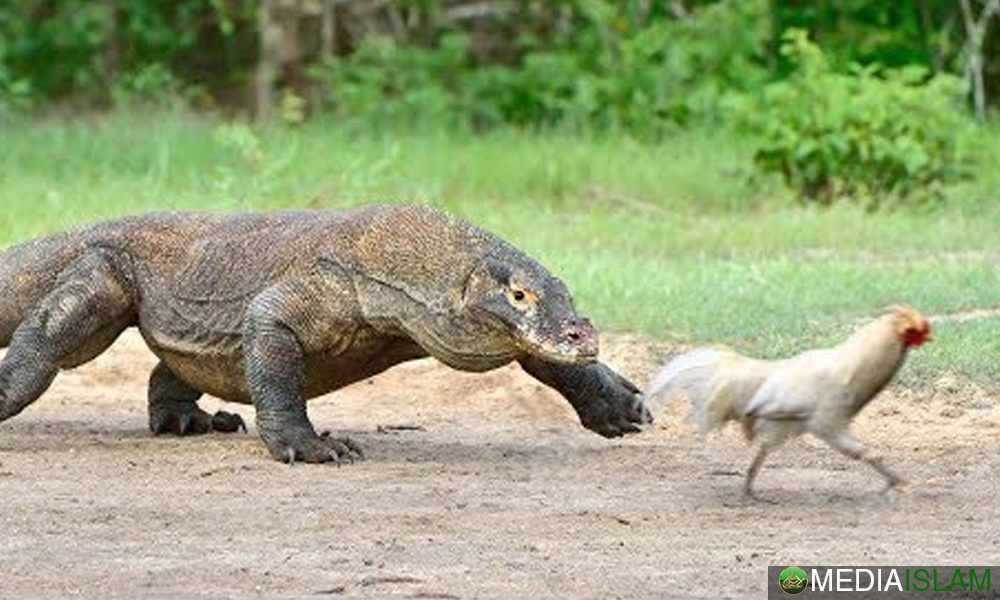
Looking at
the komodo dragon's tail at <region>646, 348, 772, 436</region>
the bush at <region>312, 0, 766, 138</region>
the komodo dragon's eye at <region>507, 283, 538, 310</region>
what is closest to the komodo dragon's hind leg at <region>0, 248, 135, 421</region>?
the komodo dragon's eye at <region>507, 283, 538, 310</region>

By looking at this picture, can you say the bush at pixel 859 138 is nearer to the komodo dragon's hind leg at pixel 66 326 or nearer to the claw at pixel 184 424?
the claw at pixel 184 424

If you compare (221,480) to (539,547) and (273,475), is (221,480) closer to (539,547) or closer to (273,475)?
(273,475)

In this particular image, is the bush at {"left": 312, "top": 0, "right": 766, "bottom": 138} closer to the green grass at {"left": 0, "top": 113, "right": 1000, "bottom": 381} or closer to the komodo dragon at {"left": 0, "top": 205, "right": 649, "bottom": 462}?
the green grass at {"left": 0, "top": 113, "right": 1000, "bottom": 381}

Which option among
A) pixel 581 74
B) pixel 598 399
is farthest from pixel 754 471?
pixel 581 74

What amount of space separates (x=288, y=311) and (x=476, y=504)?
1.16 m

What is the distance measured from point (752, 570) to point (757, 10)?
12851 mm

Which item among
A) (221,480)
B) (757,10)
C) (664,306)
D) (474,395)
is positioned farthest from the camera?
(757,10)

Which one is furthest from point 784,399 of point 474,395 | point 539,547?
point 474,395

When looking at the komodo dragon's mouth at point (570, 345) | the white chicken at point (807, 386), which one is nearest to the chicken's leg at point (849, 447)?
the white chicken at point (807, 386)

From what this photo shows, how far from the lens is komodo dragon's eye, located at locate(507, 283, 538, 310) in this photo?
294 inches

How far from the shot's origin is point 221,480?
7418mm

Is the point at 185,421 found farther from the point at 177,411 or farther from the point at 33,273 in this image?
the point at 33,273

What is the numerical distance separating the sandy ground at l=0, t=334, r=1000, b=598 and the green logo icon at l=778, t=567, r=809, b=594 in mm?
57

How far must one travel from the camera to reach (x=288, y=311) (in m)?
7.84
